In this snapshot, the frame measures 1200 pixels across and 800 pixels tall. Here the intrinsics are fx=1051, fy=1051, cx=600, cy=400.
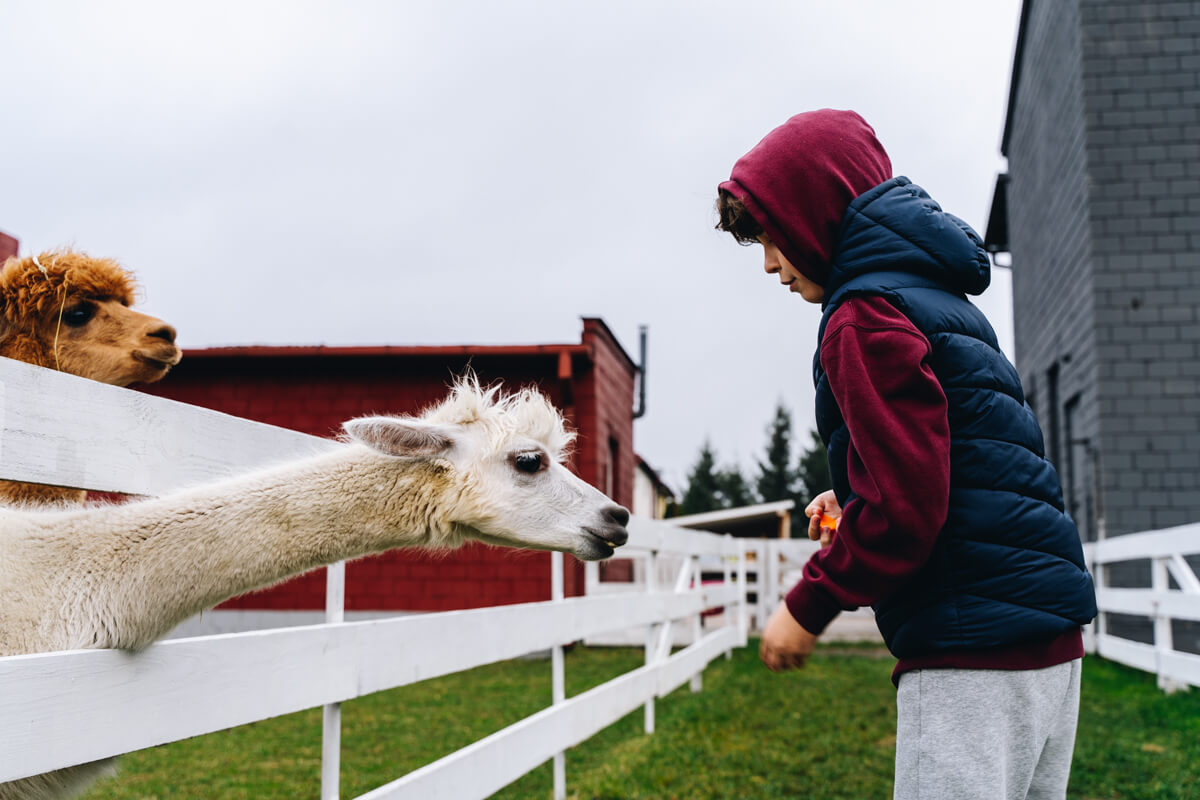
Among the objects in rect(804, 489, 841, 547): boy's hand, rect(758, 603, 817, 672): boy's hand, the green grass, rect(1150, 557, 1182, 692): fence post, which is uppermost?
rect(804, 489, 841, 547): boy's hand

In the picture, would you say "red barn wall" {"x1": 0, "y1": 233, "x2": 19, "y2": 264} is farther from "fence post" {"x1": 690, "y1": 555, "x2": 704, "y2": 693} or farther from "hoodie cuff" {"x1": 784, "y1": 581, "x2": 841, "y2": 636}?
"hoodie cuff" {"x1": 784, "y1": 581, "x2": 841, "y2": 636}

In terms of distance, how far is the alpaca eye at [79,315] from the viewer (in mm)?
3859

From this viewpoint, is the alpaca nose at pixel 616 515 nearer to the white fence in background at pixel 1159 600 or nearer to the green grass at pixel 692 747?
the green grass at pixel 692 747

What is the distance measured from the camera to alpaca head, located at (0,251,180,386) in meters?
3.82

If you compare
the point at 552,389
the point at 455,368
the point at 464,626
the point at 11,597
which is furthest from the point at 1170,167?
the point at 11,597

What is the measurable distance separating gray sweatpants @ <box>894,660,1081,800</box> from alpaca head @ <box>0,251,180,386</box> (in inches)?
121

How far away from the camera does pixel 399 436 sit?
8.50ft

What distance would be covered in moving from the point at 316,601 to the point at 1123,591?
8.99m

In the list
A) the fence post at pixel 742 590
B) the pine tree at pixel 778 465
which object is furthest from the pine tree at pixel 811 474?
the fence post at pixel 742 590

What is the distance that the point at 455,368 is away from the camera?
14141 mm

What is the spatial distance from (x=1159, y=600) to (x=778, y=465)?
5709cm

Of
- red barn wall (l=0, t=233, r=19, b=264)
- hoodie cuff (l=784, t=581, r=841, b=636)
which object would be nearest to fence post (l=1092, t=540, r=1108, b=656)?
hoodie cuff (l=784, t=581, r=841, b=636)

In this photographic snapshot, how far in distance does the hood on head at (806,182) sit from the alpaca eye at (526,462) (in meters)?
1.02

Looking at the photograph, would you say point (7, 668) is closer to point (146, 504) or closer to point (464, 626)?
point (146, 504)
